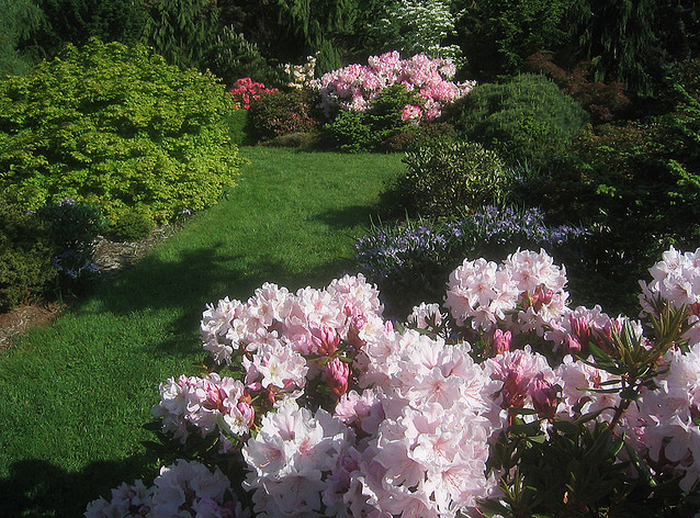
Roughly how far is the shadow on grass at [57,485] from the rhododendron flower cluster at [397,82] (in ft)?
32.9

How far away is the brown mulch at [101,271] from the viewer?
4.75 metres

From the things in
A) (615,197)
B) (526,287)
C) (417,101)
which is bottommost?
(417,101)

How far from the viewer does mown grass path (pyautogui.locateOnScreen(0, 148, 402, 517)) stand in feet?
10.3

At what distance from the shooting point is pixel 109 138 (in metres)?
6.47

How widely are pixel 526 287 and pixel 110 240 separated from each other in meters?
6.02

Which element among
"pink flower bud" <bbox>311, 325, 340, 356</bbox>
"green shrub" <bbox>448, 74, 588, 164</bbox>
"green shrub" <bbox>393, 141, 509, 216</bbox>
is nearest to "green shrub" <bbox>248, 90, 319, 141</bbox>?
"green shrub" <bbox>448, 74, 588, 164</bbox>

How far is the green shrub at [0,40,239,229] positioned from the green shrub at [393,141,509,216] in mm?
2993

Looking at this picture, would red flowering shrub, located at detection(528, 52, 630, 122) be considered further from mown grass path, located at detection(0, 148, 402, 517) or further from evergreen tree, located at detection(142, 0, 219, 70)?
evergreen tree, located at detection(142, 0, 219, 70)

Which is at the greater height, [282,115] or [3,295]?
[3,295]

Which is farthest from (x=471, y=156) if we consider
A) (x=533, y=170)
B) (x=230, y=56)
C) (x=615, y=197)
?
(x=230, y=56)

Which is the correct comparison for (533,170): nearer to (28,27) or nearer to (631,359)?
(631,359)

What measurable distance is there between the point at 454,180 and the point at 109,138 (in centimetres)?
437

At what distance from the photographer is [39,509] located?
2887mm

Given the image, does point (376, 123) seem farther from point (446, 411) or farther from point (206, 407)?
point (446, 411)
